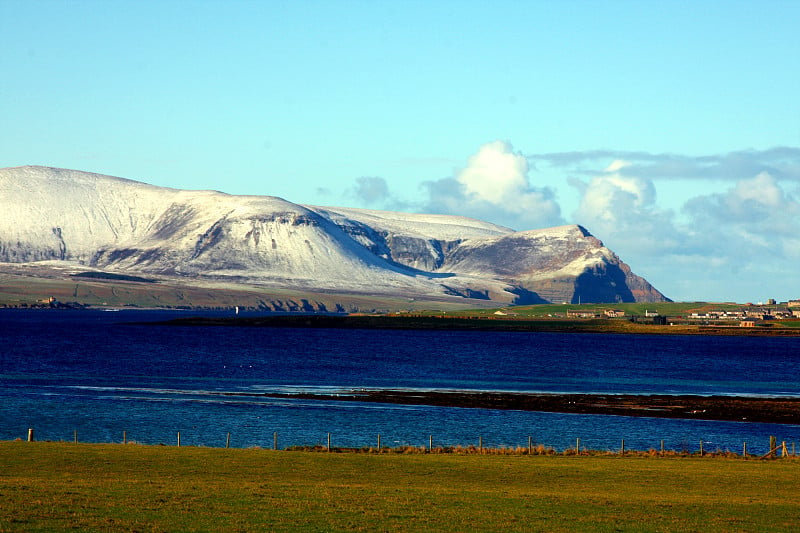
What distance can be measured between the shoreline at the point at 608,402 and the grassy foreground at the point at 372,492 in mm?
33075

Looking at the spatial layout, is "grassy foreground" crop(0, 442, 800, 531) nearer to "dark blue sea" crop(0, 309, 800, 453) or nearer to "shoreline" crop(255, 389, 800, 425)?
"dark blue sea" crop(0, 309, 800, 453)

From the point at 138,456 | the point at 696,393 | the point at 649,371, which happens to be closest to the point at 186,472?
the point at 138,456

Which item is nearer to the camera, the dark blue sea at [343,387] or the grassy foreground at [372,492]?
the grassy foreground at [372,492]

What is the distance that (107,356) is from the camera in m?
152

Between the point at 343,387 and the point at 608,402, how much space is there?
27.0 meters

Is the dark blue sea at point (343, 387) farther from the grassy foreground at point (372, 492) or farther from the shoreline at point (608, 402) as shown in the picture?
the grassy foreground at point (372, 492)

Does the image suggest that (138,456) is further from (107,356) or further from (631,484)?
(107,356)

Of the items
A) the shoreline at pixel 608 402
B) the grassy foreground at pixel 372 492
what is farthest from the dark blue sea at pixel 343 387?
the grassy foreground at pixel 372 492

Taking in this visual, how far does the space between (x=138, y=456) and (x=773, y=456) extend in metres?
32.3

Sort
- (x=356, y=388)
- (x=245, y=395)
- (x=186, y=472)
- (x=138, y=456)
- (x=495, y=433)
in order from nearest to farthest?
(x=186, y=472), (x=138, y=456), (x=495, y=433), (x=245, y=395), (x=356, y=388)

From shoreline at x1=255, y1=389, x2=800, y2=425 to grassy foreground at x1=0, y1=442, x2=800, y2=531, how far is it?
1302 inches

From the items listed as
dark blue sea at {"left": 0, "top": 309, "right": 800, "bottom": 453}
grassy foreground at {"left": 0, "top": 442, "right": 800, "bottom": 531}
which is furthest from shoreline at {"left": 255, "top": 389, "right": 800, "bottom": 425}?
grassy foreground at {"left": 0, "top": 442, "right": 800, "bottom": 531}

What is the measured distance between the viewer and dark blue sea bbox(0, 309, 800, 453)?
67125 mm

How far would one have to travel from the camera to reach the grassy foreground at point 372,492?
2897cm
